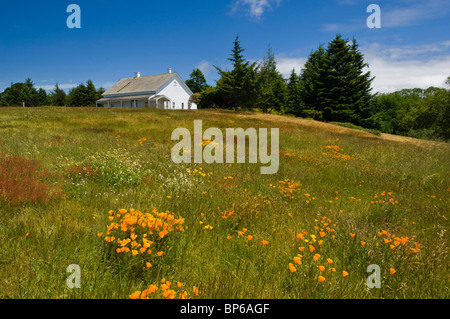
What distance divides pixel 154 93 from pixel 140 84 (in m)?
7.82

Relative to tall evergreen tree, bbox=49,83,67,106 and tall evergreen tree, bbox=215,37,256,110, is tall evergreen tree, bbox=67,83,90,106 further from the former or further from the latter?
tall evergreen tree, bbox=215,37,256,110

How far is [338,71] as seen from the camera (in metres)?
42.3

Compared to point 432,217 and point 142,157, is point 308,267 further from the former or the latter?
point 142,157

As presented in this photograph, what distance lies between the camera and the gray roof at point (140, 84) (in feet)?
163

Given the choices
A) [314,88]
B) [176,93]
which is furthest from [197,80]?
[314,88]

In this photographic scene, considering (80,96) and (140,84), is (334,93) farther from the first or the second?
(80,96)

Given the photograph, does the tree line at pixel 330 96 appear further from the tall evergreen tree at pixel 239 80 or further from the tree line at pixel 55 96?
the tree line at pixel 55 96

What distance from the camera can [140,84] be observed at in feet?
177

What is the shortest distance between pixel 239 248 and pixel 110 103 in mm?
63861

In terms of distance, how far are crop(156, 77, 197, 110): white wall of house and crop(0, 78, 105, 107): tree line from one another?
30.2 m

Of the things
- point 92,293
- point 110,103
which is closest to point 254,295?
point 92,293

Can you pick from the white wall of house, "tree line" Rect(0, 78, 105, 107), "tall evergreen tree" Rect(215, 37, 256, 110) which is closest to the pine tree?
"tall evergreen tree" Rect(215, 37, 256, 110)

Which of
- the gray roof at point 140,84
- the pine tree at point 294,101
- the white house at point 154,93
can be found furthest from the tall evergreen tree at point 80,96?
the pine tree at point 294,101
